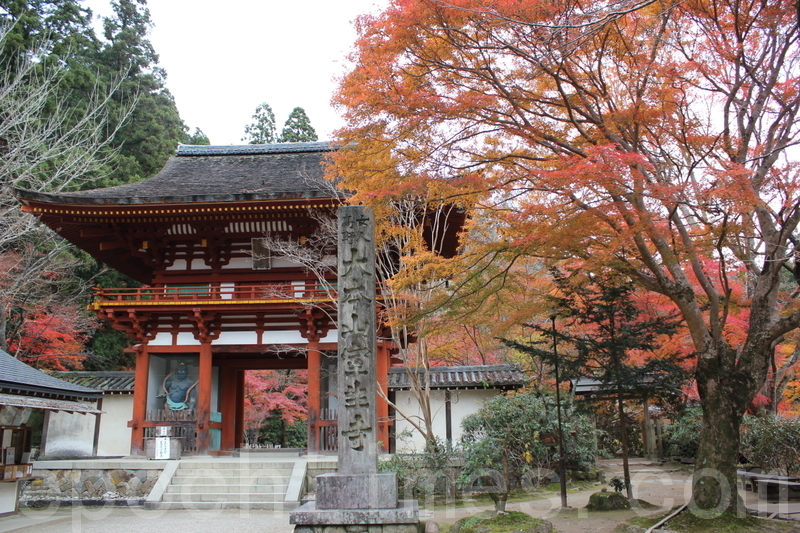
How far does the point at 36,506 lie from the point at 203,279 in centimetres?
575

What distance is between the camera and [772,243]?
6.75 m

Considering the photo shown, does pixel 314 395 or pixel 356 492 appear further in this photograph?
pixel 314 395

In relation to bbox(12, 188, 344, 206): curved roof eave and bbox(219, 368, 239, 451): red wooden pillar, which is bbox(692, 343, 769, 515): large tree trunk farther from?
bbox(219, 368, 239, 451): red wooden pillar

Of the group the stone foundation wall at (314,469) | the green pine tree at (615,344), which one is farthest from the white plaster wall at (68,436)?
the green pine tree at (615,344)

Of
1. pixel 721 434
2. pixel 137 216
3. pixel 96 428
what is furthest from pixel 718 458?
pixel 96 428

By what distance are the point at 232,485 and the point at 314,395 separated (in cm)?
257

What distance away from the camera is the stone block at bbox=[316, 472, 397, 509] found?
612 cm

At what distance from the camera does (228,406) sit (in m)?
15.2

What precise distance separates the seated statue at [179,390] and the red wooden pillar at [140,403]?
28.3 inches

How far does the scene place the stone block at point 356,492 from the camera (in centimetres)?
612

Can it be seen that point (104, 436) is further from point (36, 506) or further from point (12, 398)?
point (12, 398)

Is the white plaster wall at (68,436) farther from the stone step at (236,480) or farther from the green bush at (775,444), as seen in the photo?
the green bush at (775,444)

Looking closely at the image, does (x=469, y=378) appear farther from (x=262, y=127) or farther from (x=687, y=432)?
(x=262, y=127)

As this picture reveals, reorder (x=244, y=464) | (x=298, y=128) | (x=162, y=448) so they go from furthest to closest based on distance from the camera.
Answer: (x=298, y=128)
(x=162, y=448)
(x=244, y=464)
